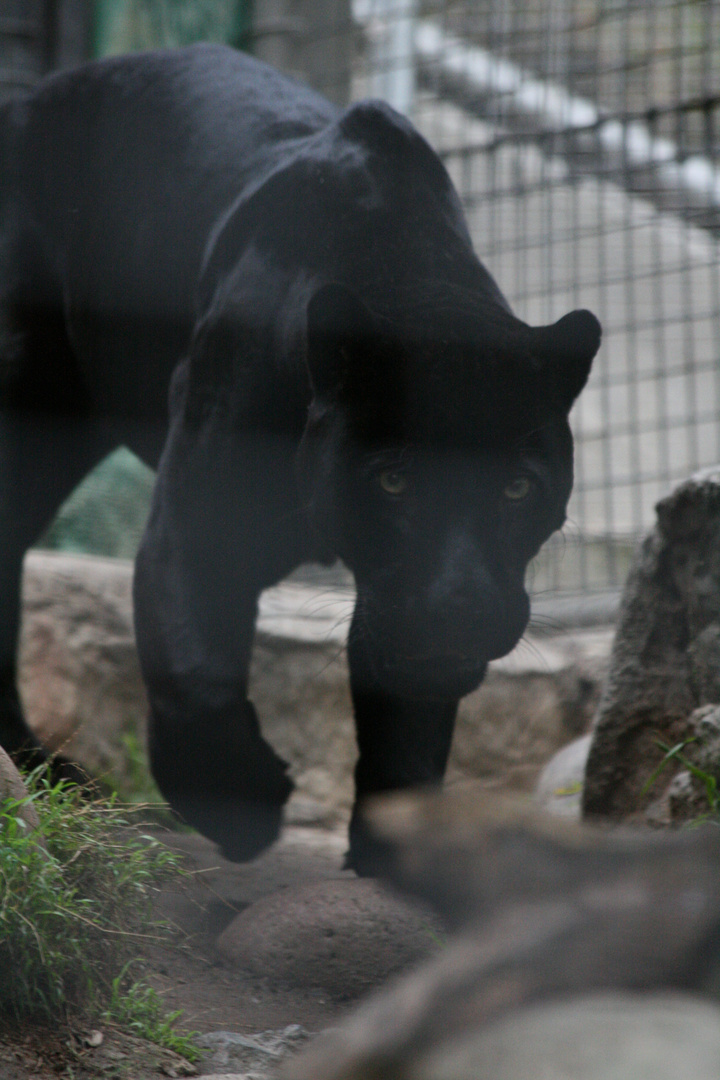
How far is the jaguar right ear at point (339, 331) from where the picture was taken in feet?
6.61

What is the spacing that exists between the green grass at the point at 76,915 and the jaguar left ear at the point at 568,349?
37.7 inches

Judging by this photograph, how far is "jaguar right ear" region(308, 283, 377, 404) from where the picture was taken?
2014 millimetres

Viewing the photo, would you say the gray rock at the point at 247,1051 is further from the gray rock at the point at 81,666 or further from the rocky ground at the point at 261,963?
the gray rock at the point at 81,666

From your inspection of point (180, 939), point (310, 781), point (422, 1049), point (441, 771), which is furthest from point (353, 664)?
point (422, 1049)

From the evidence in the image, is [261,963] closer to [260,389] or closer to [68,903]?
[68,903]

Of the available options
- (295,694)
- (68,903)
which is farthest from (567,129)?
(68,903)

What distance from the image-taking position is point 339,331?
2.03 meters

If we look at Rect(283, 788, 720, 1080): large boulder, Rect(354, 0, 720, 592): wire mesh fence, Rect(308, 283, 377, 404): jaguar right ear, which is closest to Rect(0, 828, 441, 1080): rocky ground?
Rect(308, 283, 377, 404): jaguar right ear

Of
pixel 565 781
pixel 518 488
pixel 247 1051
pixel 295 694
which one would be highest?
pixel 518 488

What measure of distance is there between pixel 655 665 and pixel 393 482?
0.83 metres

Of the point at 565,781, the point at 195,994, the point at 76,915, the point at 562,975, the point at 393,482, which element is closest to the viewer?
the point at 562,975

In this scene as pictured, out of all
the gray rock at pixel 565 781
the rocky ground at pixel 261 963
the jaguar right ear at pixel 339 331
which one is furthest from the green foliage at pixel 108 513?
the jaguar right ear at pixel 339 331

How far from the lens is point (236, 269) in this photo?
2436mm

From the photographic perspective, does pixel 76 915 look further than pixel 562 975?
Yes
